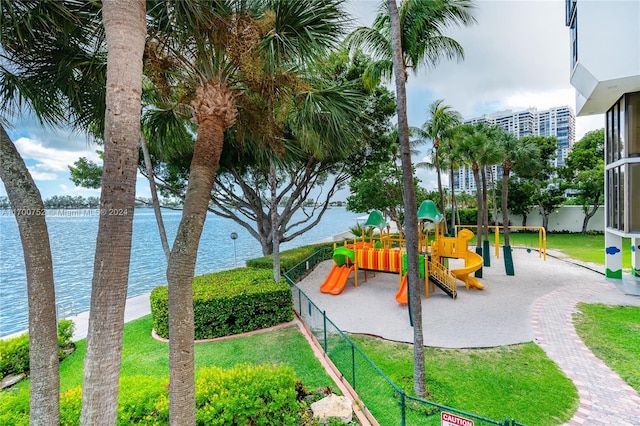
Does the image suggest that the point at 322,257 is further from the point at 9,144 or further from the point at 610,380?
the point at 9,144

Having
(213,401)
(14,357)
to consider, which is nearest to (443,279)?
(213,401)

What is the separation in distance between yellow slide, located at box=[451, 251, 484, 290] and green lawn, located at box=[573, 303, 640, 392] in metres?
3.09

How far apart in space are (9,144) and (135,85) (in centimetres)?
175

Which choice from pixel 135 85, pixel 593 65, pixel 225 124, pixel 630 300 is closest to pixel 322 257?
pixel 630 300

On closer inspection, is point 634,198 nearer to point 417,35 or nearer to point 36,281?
point 417,35

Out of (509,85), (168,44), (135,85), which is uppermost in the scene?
(509,85)

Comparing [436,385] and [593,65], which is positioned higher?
[593,65]

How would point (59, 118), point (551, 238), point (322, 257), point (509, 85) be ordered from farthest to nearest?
point (551, 238) → point (322, 257) → point (509, 85) → point (59, 118)

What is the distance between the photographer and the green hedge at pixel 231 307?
805cm

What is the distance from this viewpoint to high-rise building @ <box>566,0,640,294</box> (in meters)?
9.84

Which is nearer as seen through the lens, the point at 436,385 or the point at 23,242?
the point at 23,242

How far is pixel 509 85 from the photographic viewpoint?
17.1 meters

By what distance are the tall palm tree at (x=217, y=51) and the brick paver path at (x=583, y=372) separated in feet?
20.3

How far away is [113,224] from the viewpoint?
2338 millimetres
